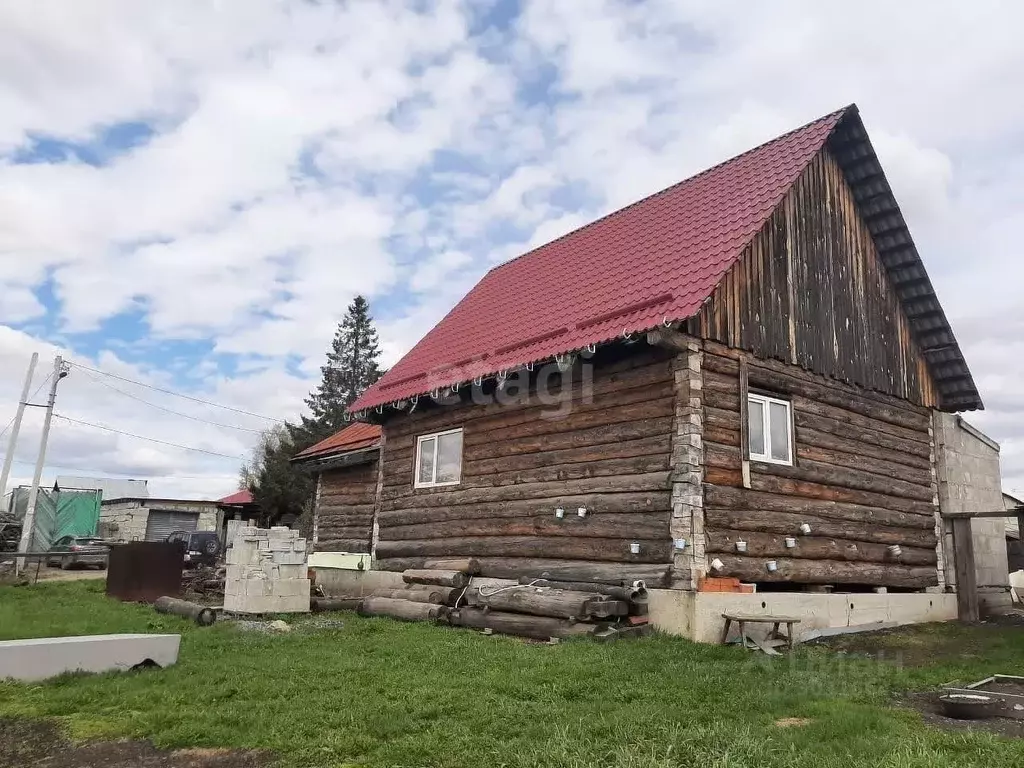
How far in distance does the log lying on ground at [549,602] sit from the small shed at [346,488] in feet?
24.1

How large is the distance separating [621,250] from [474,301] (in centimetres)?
468

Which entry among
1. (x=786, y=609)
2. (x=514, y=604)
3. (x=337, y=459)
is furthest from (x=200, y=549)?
(x=786, y=609)

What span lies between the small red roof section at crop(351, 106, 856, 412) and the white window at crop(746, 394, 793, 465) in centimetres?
204

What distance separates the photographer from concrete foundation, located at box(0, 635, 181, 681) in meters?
6.73

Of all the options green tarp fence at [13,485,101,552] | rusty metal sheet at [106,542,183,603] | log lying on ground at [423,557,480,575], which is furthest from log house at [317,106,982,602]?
green tarp fence at [13,485,101,552]

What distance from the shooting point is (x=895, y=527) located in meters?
13.2

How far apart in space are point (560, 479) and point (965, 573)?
7650mm

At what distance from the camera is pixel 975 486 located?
1534 centimetres

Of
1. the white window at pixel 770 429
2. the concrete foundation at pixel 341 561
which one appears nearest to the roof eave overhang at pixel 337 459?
the concrete foundation at pixel 341 561

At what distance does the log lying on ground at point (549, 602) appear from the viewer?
9406 millimetres

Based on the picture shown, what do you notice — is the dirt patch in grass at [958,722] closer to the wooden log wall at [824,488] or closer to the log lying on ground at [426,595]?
the wooden log wall at [824,488]

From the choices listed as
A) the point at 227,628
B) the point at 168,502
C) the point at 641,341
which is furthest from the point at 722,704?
the point at 168,502

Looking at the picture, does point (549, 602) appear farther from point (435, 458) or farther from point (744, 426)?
point (435, 458)

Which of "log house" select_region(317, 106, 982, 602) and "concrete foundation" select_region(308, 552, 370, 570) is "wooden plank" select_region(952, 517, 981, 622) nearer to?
"log house" select_region(317, 106, 982, 602)
